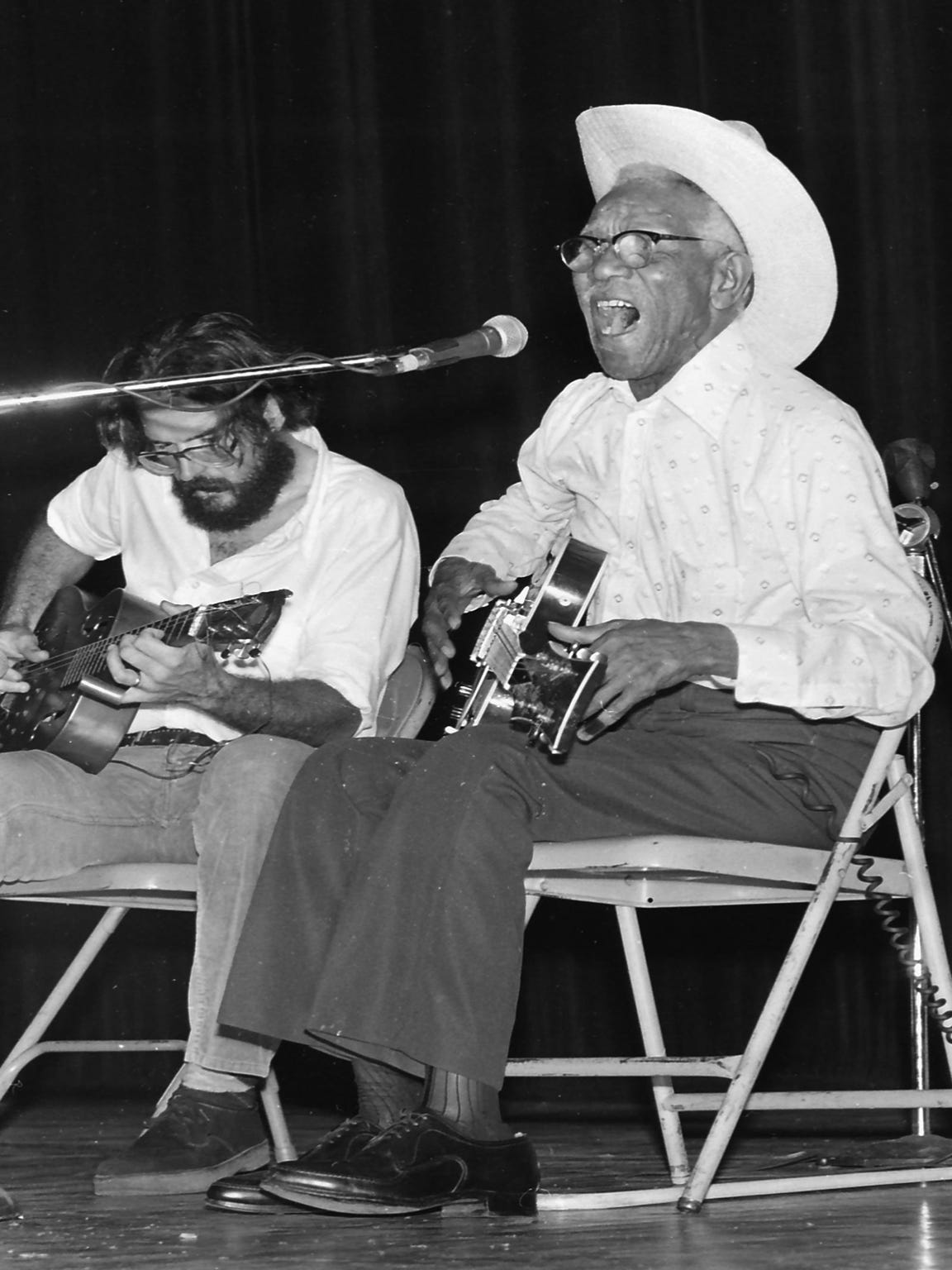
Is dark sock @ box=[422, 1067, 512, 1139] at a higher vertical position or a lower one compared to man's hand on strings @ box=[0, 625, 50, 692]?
lower

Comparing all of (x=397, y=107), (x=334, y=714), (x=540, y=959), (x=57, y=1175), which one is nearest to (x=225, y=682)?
(x=334, y=714)

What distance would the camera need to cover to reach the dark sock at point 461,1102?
2.03 m

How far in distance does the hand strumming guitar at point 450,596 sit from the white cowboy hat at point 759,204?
536mm

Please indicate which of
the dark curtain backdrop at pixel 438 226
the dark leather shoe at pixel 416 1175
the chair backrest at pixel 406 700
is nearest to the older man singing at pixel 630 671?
the dark leather shoe at pixel 416 1175

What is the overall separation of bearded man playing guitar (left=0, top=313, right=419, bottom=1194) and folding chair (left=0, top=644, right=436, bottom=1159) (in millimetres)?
37

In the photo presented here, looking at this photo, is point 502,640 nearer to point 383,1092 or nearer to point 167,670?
point 167,670

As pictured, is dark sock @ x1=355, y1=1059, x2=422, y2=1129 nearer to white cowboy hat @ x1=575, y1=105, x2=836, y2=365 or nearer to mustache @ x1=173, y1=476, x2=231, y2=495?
mustache @ x1=173, y1=476, x2=231, y2=495

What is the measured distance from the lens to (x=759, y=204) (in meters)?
2.54

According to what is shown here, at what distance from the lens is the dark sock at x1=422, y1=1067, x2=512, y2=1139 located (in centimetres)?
203

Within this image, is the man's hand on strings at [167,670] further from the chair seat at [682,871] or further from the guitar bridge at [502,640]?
the chair seat at [682,871]

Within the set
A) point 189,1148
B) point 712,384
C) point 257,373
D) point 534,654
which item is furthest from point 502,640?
point 189,1148

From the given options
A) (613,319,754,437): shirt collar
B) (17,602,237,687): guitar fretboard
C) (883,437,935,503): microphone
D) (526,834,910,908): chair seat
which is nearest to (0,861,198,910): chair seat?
(17,602,237,687): guitar fretboard

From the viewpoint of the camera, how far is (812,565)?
7.49 ft

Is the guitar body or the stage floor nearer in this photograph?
the stage floor
